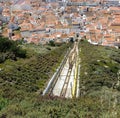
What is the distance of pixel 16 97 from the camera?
472 inches

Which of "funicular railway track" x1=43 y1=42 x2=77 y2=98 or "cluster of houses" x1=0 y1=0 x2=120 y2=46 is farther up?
"funicular railway track" x1=43 y1=42 x2=77 y2=98

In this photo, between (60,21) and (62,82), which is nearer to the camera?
(62,82)

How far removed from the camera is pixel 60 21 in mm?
87438

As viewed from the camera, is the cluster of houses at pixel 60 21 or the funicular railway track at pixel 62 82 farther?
→ the cluster of houses at pixel 60 21

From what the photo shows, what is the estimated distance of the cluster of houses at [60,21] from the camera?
64938mm

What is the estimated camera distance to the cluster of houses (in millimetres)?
64938

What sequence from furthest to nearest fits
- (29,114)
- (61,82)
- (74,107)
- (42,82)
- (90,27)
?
(90,27)
(61,82)
(42,82)
(74,107)
(29,114)

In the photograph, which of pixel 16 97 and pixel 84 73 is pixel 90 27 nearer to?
pixel 84 73

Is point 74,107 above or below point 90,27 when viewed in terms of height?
above

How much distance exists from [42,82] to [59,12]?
8292 centimetres

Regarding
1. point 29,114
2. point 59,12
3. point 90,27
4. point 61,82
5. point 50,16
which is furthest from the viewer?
point 59,12

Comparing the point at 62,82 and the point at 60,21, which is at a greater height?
the point at 62,82

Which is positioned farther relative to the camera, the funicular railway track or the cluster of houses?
the cluster of houses

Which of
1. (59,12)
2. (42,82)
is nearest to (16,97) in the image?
(42,82)
